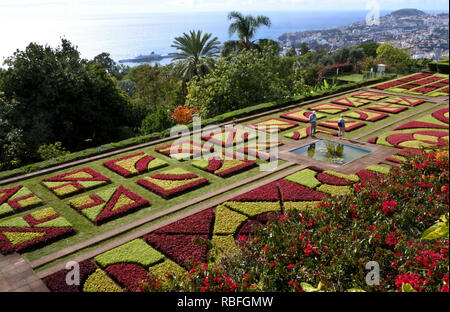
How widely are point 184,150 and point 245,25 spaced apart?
→ 27.1m

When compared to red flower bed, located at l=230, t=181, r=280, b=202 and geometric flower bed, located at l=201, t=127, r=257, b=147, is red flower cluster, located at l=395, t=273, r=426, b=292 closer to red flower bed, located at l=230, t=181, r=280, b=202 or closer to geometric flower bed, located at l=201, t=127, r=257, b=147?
red flower bed, located at l=230, t=181, r=280, b=202

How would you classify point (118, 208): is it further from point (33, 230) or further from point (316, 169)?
point (316, 169)

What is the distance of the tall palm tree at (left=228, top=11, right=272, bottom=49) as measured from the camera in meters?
41.7

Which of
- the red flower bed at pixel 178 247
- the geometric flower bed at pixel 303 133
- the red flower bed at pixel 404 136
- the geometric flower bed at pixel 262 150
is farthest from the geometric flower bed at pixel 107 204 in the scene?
the red flower bed at pixel 404 136

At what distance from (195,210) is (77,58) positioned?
1993 centimetres

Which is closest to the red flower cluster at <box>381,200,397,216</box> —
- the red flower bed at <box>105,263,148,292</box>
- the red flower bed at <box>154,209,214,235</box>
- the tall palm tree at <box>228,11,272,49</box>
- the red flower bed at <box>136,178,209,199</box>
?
the red flower bed at <box>154,209,214,235</box>

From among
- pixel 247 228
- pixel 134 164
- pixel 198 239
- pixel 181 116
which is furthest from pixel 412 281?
pixel 181 116

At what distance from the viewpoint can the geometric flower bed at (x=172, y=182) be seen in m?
15.1

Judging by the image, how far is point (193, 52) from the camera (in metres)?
38.4

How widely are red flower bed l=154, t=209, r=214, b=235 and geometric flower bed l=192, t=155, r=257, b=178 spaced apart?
13.0 feet

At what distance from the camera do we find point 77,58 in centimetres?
2786

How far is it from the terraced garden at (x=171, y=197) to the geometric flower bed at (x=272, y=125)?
9 centimetres

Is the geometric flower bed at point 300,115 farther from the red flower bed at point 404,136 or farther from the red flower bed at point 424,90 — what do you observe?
the red flower bed at point 424,90
